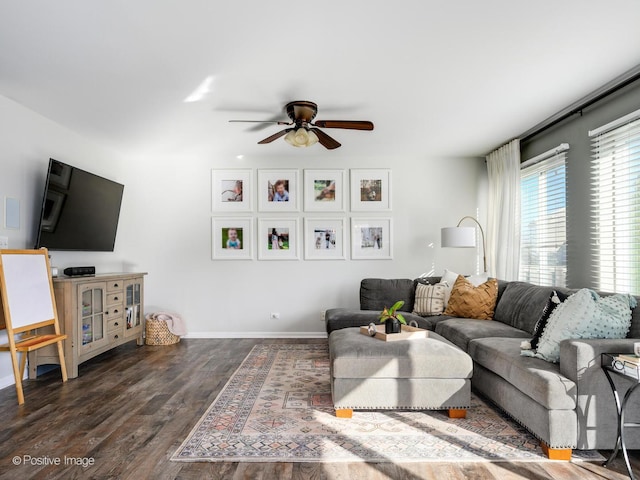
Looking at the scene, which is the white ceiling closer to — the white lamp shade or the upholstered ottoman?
the white lamp shade

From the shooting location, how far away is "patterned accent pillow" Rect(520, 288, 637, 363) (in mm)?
2504

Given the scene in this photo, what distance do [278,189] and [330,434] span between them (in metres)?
3.85

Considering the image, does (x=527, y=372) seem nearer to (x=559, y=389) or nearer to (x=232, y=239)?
(x=559, y=389)

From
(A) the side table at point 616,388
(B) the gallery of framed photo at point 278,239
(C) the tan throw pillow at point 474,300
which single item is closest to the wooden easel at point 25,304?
(B) the gallery of framed photo at point 278,239

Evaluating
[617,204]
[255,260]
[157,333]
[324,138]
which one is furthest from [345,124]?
[157,333]

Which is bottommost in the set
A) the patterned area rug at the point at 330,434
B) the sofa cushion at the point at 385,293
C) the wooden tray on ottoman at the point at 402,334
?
the patterned area rug at the point at 330,434

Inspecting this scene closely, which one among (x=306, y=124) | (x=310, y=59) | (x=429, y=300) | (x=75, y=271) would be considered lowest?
(x=429, y=300)

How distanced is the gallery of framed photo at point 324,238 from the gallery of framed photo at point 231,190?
2.98 feet

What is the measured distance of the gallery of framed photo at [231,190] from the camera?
5887 millimetres

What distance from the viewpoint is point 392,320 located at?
3.29 meters

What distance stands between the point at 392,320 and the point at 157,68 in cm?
258

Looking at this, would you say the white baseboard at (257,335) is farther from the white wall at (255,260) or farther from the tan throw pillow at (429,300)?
the tan throw pillow at (429,300)

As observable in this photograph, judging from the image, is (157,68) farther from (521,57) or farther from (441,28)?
(521,57)

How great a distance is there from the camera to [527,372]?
248 cm
